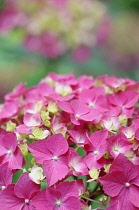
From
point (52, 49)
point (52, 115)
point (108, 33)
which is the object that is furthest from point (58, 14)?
point (52, 115)

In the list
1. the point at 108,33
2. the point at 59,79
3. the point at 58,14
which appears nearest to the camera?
the point at 59,79

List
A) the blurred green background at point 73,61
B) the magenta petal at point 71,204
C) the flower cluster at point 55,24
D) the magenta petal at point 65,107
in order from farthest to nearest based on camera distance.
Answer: the blurred green background at point 73,61, the flower cluster at point 55,24, the magenta petal at point 65,107, the magenta petal at point 71,204

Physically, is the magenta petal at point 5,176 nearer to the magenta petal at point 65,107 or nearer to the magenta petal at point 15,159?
the magenta petal at point 15,159

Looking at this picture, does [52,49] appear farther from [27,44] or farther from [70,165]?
[70,165]

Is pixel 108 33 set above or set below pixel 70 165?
below

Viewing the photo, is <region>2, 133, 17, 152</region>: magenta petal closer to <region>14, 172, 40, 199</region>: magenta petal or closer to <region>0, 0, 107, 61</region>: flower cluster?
<region>14, 172, 40, 199</region>: magenta petal

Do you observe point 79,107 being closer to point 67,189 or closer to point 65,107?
point 65,107

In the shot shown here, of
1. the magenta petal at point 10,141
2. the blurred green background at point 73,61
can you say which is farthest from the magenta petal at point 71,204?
the blurred green background at point 73,61
